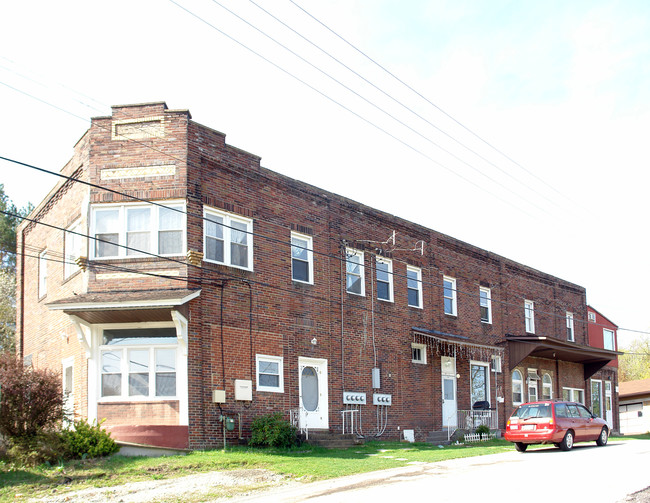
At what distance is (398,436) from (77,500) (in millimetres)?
13800

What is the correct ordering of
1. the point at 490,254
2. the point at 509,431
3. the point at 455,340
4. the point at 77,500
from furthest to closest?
the point at 490,254 → the point at 455,340 → the point at 509,431 → the point at 77,500

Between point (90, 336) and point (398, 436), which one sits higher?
point (90, 336)

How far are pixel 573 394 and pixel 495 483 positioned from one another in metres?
25.3

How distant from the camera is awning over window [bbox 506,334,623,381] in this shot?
30.5 metres

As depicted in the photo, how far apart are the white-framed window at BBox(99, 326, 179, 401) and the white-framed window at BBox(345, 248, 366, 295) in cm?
718

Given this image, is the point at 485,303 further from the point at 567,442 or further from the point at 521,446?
the point at 567,442

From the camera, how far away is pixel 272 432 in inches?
740

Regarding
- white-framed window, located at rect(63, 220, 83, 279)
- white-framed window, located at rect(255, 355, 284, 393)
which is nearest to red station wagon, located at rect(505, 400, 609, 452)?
white-framed window, located at rect(255, 355, 284, 393)

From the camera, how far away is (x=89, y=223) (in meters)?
19.3

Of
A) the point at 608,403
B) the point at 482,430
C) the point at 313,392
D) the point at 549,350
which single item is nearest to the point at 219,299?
the point at 313,392

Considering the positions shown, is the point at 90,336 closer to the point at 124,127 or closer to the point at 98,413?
the point at 98,413

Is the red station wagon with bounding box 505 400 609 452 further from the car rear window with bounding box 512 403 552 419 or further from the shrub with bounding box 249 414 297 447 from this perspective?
the shrub with bounding box 249 414 297 447

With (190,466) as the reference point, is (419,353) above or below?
above

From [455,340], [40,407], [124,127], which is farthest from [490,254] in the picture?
[40,407]
